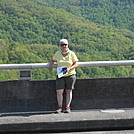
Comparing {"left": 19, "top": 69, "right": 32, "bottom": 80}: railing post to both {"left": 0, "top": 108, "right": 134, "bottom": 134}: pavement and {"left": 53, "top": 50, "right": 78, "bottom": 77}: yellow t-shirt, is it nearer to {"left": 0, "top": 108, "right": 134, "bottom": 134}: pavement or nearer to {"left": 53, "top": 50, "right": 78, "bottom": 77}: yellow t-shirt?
{"left": 53, "top": 50, "right": 78, "bottom": 77}: yellow t-shirt

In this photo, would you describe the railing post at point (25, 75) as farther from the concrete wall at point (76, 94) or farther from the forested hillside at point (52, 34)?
the forested hillside at point (52, 34)

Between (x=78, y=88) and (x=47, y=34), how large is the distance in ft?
397

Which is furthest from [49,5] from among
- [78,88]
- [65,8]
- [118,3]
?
[78,88]

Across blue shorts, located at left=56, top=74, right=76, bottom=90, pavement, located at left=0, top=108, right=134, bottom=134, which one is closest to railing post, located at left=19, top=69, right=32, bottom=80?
blue shorts, located at left=56, top=74, right=76, bottom=90

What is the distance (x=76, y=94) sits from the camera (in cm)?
820

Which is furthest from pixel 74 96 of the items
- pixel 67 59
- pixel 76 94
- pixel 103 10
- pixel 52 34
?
pixel 103 10

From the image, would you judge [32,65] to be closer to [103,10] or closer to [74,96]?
[74,96]

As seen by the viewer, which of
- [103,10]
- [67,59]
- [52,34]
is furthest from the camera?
[103,10]

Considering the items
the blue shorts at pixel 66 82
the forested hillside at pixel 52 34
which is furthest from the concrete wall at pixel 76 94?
the forested hillside at pixel 52 34

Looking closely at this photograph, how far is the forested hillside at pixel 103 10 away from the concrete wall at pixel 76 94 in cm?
14115

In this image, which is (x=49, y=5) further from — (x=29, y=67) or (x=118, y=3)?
(x=29, y=67)

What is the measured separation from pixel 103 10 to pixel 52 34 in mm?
45850

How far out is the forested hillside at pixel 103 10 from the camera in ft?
504

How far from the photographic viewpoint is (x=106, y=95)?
8.23 m
